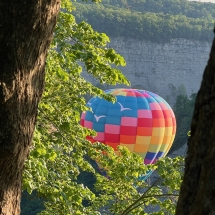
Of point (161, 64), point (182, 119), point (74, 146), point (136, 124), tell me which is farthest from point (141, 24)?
point (74, 146)

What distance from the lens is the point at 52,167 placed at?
16.1 feet

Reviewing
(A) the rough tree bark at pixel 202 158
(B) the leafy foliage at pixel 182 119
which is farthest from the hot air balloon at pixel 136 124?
(B) the leafy foliage at pixel 182 119

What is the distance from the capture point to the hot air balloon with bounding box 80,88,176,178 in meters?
15.0

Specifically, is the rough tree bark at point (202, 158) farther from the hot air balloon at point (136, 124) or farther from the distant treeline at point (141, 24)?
the distant treeline at point (141, 24)

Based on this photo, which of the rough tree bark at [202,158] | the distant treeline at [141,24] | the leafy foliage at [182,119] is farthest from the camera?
the distant treeline at [141,24]

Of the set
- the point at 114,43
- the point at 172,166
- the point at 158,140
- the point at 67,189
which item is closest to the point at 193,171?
the point at 67,189

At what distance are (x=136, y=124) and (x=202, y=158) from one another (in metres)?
14.1

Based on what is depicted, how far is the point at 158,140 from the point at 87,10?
44867mm

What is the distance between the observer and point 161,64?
56688 millimetres

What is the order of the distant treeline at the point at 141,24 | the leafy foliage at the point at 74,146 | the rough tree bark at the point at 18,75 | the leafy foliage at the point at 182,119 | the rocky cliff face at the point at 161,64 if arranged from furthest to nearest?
the distant treeline at the point at 141,24, the rocky cliff face at the point at 161,64, the leafy foliage at the point at 182,119, the leafy foliage at the point at 74,146, the rough tree bark at the point at 18,75

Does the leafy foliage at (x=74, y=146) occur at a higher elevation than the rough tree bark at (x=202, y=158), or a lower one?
lower

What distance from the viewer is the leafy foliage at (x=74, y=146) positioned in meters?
3.84

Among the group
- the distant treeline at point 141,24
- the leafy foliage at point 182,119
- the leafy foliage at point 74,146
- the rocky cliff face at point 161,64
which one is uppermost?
the leafy foliage at point 74,146

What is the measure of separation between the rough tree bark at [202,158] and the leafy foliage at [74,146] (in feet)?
7.72
